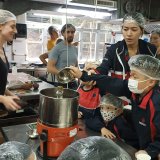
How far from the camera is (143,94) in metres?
1.33

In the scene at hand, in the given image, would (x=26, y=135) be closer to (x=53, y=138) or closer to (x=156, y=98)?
(x=53, y=138)

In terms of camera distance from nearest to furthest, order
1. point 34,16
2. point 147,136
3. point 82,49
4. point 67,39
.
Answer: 1. point 147,136
2. point 67,39
3. point 34,16
4. point 82,49

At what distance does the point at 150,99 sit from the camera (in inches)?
49.6

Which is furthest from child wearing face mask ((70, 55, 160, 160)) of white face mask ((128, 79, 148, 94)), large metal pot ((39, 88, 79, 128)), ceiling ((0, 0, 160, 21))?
ceiling ((0, 0, 160, 21))

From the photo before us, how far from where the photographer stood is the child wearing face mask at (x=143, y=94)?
1218 millimetres

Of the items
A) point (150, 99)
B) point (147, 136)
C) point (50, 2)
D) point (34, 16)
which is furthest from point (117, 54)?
point (34, 16)

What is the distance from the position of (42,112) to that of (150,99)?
64 cm

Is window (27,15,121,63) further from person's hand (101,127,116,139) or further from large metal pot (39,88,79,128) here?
large metal pot (39,88,79,128)

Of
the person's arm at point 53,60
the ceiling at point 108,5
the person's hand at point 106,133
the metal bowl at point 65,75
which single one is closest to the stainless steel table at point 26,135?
the person's hand at point 106,133

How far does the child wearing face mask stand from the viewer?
1.22m

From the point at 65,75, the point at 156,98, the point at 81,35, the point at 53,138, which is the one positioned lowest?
the point at 53,138

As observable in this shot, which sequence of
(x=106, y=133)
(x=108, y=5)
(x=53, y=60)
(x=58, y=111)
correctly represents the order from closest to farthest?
(x=58, y=111) → (x=106, y=133) → (x=53, y=60) → (x=108, y=5)

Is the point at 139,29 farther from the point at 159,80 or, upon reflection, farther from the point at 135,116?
the point at 135,116

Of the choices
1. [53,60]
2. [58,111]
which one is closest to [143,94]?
[58,111]
